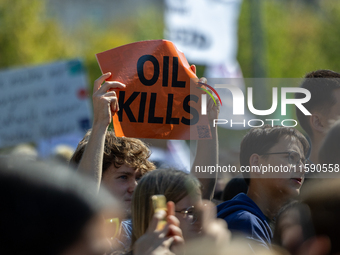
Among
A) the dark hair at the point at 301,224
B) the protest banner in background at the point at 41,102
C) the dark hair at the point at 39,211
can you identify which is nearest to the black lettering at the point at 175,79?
the dark hair at the point at 301,224

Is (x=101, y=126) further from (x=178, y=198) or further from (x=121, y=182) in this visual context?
(x=178, y=198)

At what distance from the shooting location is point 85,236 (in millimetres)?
1155

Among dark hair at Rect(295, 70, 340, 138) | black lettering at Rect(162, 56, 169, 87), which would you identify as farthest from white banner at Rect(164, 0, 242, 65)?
black lettering at Rect(162, 56, 169, 87)

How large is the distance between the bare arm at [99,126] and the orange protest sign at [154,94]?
9cm

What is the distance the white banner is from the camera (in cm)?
983

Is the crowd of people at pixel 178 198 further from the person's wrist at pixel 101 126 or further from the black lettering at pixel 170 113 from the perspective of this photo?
the black lettering at pixel 170 113

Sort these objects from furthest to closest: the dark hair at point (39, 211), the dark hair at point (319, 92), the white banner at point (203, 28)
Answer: the white banner at point (203, 28)
the dark hair at point (319, 92)
the dark hair at point (39, 211)

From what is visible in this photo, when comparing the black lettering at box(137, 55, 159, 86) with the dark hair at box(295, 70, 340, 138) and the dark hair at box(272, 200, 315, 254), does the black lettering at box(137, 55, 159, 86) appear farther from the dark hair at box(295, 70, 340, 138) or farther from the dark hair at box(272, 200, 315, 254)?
the dark hair at box(272, 200, 315, 254)

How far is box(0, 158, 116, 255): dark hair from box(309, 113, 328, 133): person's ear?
66.7 inches

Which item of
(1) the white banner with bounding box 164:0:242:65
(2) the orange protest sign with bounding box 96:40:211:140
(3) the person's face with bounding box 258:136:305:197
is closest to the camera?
(3) the person's face with bounding box 258:136:305:197

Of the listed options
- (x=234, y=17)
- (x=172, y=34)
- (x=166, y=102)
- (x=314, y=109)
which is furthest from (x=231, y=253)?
(x=234, y=17)

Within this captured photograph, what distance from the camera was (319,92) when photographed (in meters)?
2.54

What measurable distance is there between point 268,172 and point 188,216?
2.26ft

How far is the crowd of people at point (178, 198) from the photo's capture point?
43.8 inches
